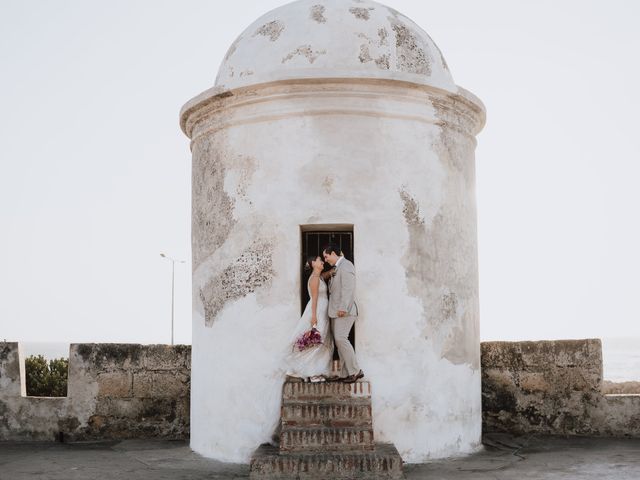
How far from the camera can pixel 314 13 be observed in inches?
368

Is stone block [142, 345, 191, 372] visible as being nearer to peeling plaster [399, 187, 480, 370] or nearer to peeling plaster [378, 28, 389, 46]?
peeling plaster [399, 187, 480, 370]

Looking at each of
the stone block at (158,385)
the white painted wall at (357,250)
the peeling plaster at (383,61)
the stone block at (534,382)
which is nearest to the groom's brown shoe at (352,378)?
the white painted wall at (357,250)

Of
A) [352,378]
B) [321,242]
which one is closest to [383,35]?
[321,242]

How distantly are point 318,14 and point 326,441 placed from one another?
482 centimetres

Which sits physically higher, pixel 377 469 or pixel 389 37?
pixel 389 37

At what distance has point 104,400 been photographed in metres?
10.5

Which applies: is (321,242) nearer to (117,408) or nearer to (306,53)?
(306,53)

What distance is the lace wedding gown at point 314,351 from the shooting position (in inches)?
331

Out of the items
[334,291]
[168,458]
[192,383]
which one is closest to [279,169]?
[334,291]

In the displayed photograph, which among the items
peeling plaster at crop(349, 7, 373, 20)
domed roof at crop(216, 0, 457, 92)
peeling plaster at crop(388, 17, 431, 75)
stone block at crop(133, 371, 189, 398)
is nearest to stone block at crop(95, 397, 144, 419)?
stone block at crop(133, 371, 189, 398)

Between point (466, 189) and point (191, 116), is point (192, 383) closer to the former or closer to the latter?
point (191, 116)

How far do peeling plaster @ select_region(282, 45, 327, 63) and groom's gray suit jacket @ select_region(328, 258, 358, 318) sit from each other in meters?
2.36

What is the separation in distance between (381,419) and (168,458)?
8.17ft

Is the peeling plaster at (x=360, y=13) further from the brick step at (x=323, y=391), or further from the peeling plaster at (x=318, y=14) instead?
the brick step at (x=323, y=391)
